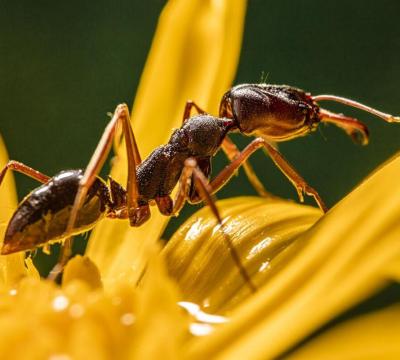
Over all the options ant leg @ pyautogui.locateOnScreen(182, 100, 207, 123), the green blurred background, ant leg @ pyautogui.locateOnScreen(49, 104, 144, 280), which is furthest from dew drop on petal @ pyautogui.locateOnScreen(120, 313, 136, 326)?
the green blurred background

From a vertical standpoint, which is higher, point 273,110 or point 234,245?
point 273,110

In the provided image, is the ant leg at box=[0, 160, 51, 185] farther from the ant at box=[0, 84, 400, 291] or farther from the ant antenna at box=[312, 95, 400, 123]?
the ant antenna at box=[312, 95, 400, 123]

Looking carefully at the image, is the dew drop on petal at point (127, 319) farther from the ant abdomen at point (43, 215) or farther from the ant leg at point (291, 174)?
the ant leg at point (291, 174)

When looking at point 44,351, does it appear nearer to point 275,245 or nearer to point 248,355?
point 248,355

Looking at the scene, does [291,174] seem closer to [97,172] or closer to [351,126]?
[351,126]

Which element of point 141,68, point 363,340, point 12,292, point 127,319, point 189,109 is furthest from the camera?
point 141,68

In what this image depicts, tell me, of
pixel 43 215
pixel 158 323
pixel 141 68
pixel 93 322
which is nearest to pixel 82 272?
Answer: pixel 43 215

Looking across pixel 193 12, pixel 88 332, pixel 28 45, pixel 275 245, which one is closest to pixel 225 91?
pixel 193 12
